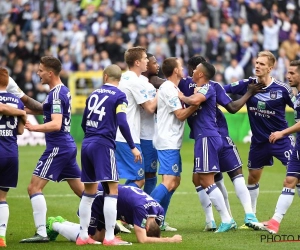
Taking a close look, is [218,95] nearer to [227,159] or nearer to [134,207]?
[227,159]

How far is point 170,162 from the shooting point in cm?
1221

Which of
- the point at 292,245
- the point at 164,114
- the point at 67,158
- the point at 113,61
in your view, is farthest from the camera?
the point at 113,61

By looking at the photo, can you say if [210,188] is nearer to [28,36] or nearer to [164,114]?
[164,114]

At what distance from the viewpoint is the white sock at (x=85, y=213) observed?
1070 centimetres

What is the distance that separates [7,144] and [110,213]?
5.23ft

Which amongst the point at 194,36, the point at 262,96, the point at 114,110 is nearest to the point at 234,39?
the point at 194,36

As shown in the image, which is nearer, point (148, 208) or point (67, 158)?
point (148, 208)

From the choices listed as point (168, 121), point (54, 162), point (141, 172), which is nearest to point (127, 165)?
point (141, 172)

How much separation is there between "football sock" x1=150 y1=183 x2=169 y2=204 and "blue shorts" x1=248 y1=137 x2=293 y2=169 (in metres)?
1.71

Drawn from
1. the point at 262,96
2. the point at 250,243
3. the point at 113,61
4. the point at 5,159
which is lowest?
the point at 250,243

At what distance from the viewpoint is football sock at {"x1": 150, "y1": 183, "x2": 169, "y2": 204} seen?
39.4 ft

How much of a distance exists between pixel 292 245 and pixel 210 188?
1831mm

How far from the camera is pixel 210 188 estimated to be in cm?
1200

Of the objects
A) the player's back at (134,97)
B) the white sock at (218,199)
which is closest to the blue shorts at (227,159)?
the white sock at (218,199)
